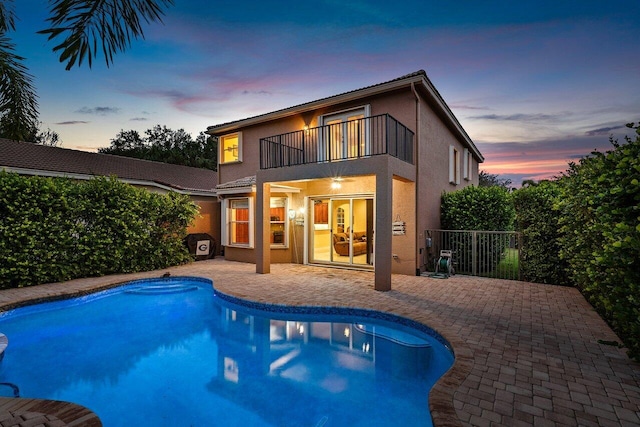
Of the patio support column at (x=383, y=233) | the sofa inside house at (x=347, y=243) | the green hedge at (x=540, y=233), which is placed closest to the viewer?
the patio support column at (x=383, y=233)

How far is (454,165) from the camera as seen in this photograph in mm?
14141

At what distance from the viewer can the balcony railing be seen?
934 centimetres

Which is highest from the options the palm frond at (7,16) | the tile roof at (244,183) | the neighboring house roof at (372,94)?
the neighboring house roof at (372,94)

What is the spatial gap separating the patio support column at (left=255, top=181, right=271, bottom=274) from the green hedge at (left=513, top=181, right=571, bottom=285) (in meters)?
7.82

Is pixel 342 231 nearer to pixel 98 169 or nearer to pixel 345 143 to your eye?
pixel 345 143

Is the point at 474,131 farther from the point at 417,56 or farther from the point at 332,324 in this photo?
the point at 332,324

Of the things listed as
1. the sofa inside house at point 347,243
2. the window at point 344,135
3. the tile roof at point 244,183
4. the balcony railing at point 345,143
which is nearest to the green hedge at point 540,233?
the balcony railing at point 345,143

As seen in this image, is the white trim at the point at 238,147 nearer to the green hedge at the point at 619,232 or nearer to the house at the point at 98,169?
the house at the point at 98,169

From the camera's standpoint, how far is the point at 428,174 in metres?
10.8

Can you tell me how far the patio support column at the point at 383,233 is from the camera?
7.91 m

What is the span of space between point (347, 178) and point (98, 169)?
538 inches

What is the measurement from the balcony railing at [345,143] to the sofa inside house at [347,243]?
2973 mm

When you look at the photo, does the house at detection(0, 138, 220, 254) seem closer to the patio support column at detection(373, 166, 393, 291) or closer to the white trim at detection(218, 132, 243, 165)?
the white trim at detection(218, 132, 243, 165)

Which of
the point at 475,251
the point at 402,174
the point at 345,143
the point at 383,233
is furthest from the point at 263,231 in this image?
the point at 475,251
